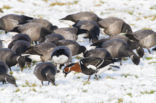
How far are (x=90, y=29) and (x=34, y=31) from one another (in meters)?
3.85

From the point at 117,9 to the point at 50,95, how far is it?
20.0 meters

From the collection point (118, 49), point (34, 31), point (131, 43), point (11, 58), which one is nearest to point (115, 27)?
point (131, 43)

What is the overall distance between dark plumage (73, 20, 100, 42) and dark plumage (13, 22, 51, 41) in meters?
2.38

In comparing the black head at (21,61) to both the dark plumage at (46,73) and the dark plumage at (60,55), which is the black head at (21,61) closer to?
the dark plumage at (60,55)

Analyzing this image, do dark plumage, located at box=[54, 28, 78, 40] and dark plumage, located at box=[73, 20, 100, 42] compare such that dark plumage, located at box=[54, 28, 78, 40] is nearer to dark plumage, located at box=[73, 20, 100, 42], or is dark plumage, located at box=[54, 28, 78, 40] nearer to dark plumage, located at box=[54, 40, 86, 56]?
dark plumage, located at box=[73, 20, 100, 42]

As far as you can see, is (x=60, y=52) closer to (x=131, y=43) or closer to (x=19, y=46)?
(x=19, y=46)

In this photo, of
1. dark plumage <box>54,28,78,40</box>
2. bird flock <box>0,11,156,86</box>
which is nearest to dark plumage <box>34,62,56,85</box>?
bird flock <box>0,11,156,86</box>

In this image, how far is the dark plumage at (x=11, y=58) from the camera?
1323 centimetres

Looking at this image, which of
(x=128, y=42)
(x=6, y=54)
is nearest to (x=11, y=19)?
(x=6, y=54)

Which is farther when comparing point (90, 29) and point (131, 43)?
point (90, 29)

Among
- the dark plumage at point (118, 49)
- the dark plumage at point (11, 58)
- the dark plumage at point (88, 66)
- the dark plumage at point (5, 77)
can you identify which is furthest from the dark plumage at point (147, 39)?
the dark plumage at point (5, 77)

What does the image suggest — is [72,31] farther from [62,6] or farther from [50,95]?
[62,6]

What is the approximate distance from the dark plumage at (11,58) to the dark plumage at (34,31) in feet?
13.3

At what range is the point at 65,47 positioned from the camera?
13.6 m
